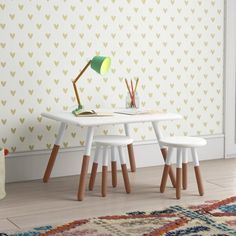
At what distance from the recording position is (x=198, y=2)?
515cm

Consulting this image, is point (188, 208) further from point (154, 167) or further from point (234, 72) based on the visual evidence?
point (234, 72)

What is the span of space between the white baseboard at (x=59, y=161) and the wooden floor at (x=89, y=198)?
0.25 ft

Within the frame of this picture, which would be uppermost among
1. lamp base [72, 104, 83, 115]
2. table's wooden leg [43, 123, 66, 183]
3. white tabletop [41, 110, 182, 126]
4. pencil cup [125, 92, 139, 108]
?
pencil cup [125, 92, 139, 108]

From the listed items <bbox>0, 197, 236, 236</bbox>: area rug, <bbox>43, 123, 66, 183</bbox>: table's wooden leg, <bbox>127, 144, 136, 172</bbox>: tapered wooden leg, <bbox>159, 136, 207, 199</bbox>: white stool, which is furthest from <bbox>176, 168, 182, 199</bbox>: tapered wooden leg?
<bbox>43, 123, 66, 183</bbox>: table's wooden leg

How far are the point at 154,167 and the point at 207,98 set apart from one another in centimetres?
76

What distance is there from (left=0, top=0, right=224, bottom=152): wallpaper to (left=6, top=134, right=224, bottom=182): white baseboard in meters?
0.06

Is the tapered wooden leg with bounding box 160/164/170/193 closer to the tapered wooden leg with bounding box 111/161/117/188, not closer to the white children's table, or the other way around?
the white children's table

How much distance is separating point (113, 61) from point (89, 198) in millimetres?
1209

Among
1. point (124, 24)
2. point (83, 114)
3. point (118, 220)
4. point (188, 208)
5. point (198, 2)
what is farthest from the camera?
point (198, 2)

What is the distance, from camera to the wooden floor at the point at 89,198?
3662 mm

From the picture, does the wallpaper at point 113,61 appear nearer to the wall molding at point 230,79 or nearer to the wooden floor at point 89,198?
the wall molding at point 230,79

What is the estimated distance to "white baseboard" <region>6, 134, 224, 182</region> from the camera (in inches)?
178

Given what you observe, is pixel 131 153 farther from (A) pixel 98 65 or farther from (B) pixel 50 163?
(A) pixel 98 65

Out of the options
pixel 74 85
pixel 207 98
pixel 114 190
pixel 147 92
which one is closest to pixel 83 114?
pixel 74 85
